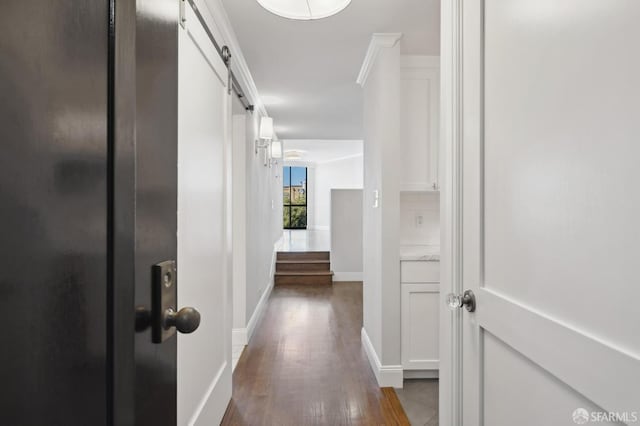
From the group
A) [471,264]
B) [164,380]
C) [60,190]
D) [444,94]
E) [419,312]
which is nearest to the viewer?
[60,190]

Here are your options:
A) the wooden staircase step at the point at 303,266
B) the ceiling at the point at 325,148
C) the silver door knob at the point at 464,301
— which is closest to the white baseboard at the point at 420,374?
the silver door knob at the point at 464,301

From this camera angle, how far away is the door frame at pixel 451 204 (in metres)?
1.23

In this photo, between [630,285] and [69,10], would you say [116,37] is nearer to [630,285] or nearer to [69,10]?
[69,10]

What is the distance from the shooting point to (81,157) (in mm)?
457

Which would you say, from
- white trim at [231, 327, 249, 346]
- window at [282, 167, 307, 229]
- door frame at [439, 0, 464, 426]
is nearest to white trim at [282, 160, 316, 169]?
window at [282, 167, 307, 229]

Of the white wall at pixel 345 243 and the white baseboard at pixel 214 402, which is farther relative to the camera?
the white wall at pixel 345 243

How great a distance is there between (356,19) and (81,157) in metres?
2.32

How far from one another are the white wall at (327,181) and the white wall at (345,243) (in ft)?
15.4

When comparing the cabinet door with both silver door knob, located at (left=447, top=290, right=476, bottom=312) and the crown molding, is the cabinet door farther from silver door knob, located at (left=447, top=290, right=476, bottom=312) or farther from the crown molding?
the crown molding

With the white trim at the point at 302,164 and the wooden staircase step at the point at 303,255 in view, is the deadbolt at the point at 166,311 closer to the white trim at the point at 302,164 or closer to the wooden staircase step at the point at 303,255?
Result: the wooden staircase step at the point at 303,255

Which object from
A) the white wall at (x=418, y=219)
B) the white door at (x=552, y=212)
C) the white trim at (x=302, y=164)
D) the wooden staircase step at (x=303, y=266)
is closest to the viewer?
the white door at (x=552, y=212)

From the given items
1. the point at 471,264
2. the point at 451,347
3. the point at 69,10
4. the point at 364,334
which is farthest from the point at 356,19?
the point at 364,334

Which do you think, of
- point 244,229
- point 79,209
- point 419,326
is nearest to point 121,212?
point 79,209

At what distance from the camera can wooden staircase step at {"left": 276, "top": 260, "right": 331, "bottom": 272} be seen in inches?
254
